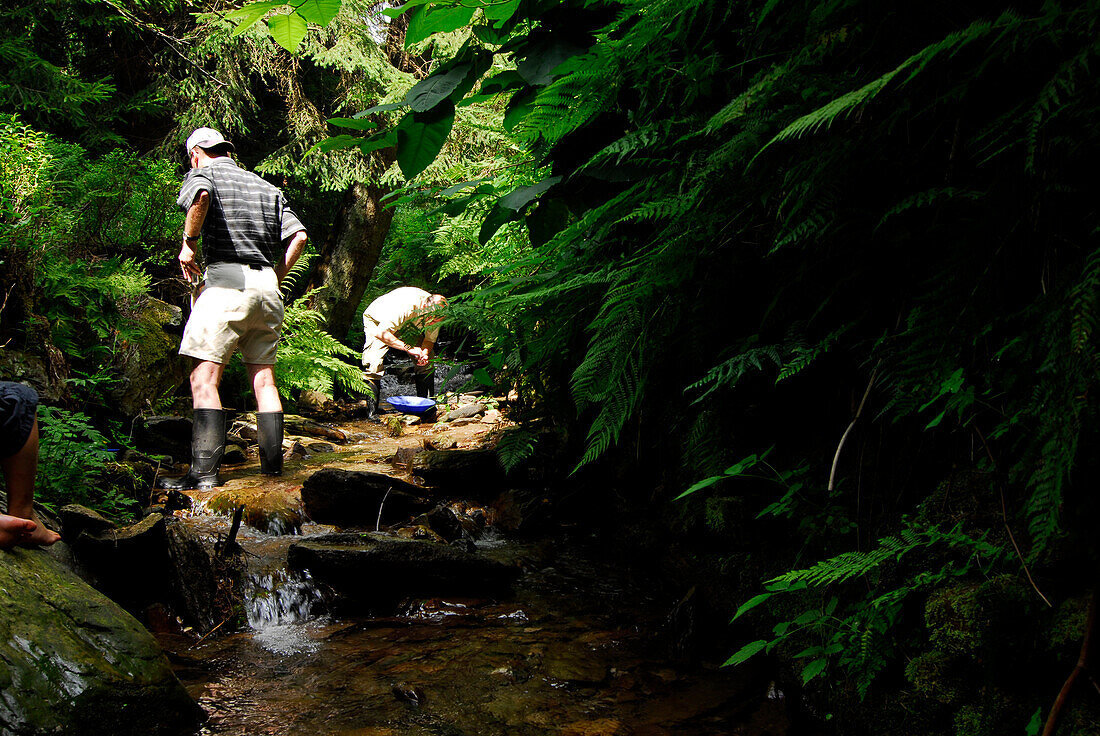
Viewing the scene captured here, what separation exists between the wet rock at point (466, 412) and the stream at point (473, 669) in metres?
4.98

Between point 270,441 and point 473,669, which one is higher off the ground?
point 270,441

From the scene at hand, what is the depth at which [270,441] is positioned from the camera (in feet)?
17.5

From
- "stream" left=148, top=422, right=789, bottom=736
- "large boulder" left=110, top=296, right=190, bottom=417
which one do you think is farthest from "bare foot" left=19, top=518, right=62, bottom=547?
"large boulder" left=110, top=296, right=190, bottom=417

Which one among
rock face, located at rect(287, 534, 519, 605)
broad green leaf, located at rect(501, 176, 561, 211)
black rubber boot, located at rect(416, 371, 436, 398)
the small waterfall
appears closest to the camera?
broad green leaf, located at rect(501, 176, 561, 211)

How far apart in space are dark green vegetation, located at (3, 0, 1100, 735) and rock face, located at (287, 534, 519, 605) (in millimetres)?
1209

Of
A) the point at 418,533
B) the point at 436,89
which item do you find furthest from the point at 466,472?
the point at 436,89

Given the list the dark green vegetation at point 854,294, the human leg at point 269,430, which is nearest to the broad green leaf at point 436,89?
the dark green vegetation at point 854,294

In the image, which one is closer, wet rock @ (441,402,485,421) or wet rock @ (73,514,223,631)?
wet rock @ (73,514,223,631)

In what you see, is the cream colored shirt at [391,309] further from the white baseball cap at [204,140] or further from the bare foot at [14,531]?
the bare foot at [14,531]

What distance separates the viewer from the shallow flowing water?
6.75 feet

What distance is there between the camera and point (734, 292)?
1975mm

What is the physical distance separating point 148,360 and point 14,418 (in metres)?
4.31

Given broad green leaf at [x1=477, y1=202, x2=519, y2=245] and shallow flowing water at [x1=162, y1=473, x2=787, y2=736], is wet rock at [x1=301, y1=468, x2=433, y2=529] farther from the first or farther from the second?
broad green leaf at [x1=477, y1=202, x2=519, y2=245]

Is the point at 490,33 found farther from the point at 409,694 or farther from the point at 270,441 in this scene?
the point at 270,441
